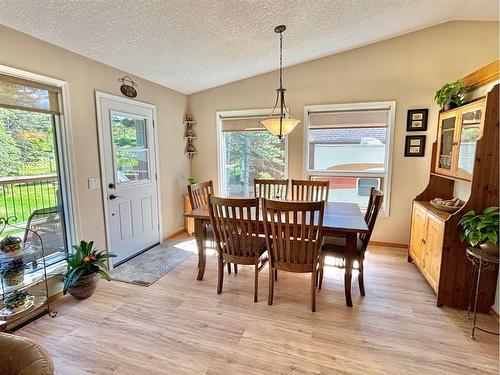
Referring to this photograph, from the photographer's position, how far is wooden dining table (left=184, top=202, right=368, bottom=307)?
226cm

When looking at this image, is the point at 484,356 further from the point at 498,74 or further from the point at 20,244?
the point at 20,244

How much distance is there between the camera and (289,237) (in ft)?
7.36

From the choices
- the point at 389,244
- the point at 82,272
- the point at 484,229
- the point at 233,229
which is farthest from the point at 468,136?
the point at 82,272

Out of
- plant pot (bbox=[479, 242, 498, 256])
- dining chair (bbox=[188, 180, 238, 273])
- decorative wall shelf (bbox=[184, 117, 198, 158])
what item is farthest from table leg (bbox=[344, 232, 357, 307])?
decorative wall shelf (bbox=[184, 117, 198, 158])

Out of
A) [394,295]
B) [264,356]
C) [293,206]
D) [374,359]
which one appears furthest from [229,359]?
[394,295]

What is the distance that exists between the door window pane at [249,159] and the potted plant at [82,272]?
2.45m

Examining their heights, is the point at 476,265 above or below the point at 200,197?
below

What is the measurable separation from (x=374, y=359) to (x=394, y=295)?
98 cm

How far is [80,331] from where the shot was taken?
2.11 m

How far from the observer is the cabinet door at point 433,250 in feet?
8.01

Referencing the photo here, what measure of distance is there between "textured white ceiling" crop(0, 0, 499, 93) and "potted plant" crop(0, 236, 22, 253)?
1.68 metres

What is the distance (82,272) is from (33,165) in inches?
42.6

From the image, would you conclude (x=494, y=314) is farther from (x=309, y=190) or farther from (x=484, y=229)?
(x=309, y=190)

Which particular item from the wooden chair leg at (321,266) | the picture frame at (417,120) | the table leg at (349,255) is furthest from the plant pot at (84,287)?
the picture frame at (417,120)
